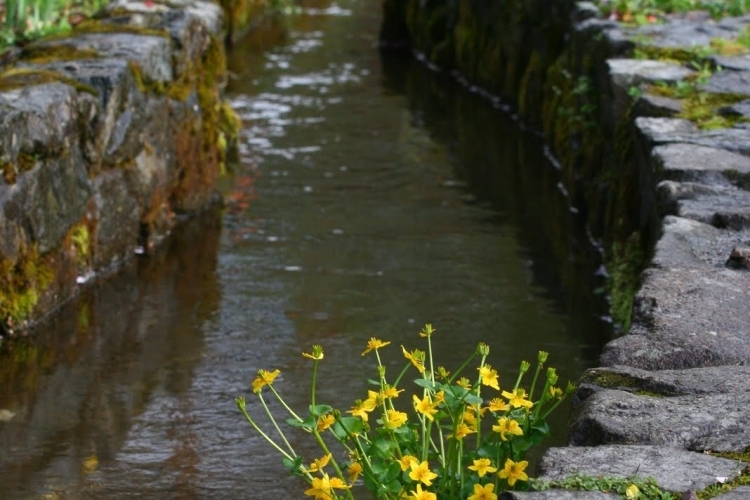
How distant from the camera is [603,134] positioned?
675cm

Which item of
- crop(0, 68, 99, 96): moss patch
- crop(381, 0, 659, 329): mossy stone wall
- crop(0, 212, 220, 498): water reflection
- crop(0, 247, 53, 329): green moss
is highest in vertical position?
crop(0, 68, 99, 96): moss patch

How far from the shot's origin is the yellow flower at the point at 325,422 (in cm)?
262

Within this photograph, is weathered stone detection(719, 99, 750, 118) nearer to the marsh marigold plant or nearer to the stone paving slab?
the stone paving slab

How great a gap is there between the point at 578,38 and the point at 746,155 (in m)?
2.98

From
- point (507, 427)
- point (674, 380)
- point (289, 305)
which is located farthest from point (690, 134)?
point (507, 427)

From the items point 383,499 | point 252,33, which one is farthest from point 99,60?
point 252,33

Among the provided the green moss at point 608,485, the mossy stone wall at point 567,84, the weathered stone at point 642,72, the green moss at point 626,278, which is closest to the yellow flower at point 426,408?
the green moss at point 608,485

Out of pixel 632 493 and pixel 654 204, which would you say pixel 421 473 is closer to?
pixel 632 493

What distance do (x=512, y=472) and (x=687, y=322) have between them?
2.82 ft

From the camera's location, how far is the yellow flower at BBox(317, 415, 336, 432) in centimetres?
262

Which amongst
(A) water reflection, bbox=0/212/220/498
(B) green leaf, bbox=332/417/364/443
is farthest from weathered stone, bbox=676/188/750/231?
(B) green leaf, bbox=332/417/364/443

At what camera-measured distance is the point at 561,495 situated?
7.59 ft

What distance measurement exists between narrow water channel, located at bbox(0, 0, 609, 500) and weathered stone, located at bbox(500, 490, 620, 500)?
1713 mm

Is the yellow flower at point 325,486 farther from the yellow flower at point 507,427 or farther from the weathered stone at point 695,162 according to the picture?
the weathered stone at point 695,162
